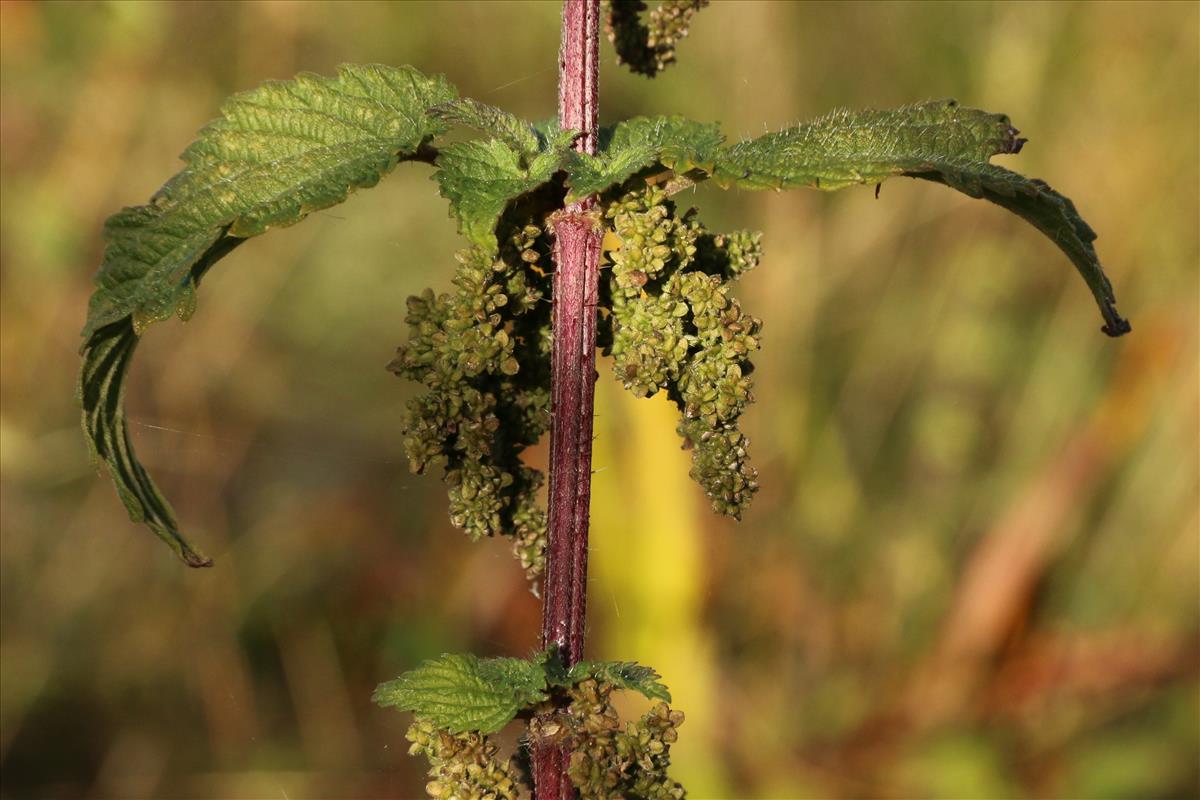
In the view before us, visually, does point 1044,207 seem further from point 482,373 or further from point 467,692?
point 467,692

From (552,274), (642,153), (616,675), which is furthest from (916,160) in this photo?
(616,675)

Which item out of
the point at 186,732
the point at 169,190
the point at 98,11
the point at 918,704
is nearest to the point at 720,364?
the point at 169,190

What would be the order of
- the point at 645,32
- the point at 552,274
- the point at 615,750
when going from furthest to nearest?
the point at 645,32, the point at 552,274, the point at 615,750

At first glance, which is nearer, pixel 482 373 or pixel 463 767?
pixel 463 767

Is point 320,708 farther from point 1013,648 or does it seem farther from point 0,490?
point 1013,648

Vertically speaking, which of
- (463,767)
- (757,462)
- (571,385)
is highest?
(757,462)

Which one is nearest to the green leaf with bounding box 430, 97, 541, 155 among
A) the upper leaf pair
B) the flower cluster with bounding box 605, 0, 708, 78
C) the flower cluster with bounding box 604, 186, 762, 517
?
the upper leaf pair

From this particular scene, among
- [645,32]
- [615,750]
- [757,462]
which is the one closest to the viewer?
[615,750]

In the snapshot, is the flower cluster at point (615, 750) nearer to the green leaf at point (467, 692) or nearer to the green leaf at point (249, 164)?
the green leaf at point (467, 692)
